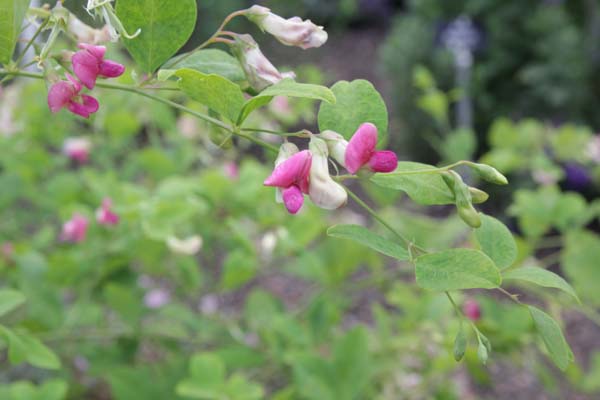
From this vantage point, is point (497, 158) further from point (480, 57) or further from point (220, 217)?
point (480, 57)

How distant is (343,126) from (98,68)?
0.51 feet

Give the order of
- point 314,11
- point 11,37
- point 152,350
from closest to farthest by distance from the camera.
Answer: point 11,37 → point 152,350 → point 314,11

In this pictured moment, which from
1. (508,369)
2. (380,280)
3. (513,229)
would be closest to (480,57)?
(513,229)

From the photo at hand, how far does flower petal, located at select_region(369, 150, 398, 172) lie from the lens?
38 cm

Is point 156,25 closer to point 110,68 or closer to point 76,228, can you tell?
point 110,68

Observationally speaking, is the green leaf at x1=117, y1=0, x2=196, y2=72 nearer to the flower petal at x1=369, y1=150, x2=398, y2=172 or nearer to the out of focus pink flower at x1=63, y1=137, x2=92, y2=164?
the flower petal at x1=369, y1=150, x2=398, y2=172

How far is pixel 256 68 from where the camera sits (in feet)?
1.39

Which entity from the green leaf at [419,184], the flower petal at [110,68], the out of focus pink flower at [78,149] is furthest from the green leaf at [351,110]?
the out of focus pink flower at [78,149]

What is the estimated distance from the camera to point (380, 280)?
45.1 inches

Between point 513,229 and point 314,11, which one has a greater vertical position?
point 513,229

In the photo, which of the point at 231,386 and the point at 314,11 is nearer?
the point at 231,386

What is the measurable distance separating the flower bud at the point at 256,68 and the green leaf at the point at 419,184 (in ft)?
0.29

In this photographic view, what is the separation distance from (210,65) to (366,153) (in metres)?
0.13

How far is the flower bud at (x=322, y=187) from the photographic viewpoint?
1.23ft
